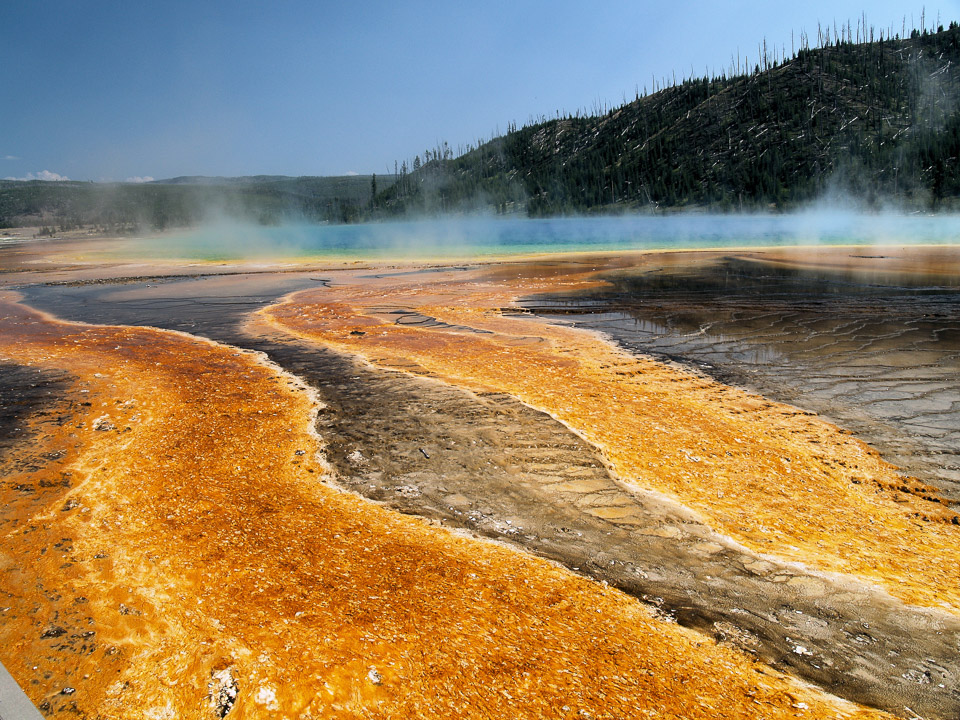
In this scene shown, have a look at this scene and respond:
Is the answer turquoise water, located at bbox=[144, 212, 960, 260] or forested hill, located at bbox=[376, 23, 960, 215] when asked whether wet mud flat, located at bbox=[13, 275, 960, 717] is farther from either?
forested hill, located at bbox=[376, 23, 960, 215]

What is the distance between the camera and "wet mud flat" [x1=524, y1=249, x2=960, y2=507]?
6.23 metres

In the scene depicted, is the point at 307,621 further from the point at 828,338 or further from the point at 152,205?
the point at 152,205

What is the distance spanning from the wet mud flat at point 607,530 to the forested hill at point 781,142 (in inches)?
2906

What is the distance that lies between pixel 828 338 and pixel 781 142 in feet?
Result: 309

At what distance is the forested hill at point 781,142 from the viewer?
75.2m

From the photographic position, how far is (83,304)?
16.7m

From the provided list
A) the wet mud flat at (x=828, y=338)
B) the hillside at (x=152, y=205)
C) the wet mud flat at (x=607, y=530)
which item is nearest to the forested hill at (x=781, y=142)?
the hillside at (x=152, y=205)

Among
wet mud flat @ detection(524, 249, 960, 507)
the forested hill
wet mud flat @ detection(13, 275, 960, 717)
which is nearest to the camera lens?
wet mud flat @ detection(13, 275, 960, 717)

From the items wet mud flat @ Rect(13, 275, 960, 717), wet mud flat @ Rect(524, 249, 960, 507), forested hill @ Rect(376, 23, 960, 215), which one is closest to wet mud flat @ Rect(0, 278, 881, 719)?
wet mud flat @ Rect(13, 275, 960, 717)

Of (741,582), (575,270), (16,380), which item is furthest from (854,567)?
(575,270)

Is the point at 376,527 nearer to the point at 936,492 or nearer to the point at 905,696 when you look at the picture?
the point at 905,696

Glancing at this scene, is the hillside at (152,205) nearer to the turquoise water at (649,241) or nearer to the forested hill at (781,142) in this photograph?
the forested hill at (781,142)

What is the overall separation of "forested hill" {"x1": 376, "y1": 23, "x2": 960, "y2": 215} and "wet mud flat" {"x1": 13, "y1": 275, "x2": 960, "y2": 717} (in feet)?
242

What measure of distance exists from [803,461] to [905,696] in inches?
110
